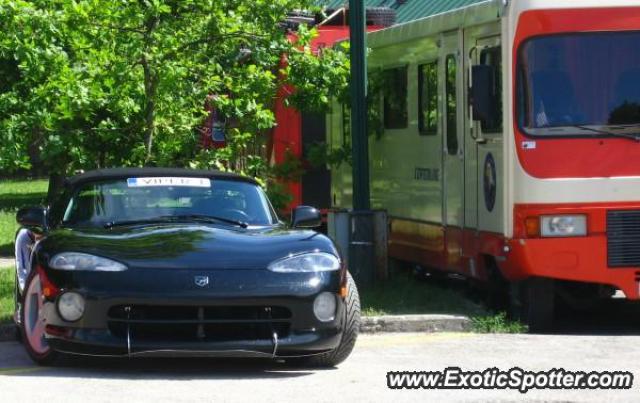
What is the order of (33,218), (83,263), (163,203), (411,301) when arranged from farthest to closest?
(411,301)
(163,203)
(33,218)
(83,263)

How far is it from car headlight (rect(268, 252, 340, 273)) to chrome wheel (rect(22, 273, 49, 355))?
1521 mm

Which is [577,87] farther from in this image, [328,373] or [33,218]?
[33,218]

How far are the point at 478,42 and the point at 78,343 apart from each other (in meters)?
5.62

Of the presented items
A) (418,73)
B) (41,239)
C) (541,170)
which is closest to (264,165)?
(418,73)

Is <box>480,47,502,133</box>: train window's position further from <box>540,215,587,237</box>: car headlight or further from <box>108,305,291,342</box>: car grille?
<box>108,305,291,342</box>: car grille

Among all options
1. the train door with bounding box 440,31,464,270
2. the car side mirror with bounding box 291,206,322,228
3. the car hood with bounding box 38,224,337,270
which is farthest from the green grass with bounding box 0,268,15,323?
the train door with bounding box 440,31,464,270

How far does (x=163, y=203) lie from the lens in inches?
416

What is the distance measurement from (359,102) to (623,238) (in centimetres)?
346

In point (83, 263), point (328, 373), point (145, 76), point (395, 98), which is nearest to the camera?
point (83, 263)

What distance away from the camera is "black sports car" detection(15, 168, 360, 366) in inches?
354

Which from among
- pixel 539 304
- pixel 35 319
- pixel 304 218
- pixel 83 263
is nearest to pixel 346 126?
pixel 539 304

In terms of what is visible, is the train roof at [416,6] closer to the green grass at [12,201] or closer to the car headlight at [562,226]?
the green grass at [12,201]

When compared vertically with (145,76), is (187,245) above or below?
below

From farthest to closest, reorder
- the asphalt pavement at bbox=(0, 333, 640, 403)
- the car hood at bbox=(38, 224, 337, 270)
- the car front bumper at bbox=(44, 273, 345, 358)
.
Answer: the car hood at bbox=(38, 224, 337, 270) → the car front bumper at bbox=(44, 273, 345, 358) → the asphalt pavement at bbox=(0, 333, 640, 403)
